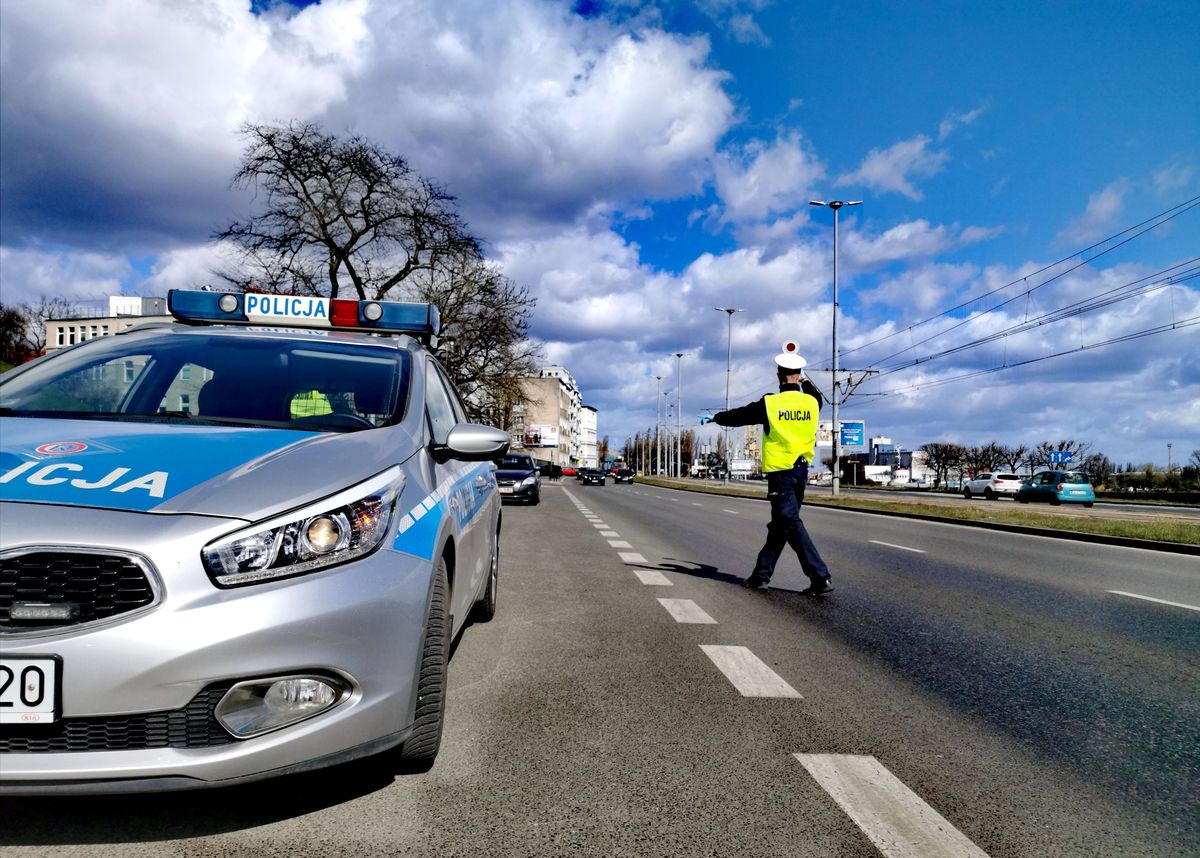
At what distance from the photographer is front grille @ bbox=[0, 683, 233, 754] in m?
2.16

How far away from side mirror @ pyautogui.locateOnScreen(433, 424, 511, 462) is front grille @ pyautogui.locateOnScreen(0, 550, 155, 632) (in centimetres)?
152

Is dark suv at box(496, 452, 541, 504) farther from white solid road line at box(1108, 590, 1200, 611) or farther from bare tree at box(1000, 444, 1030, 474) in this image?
bare tree at box(1000, 444, 1030, 474)

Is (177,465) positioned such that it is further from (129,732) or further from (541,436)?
(541,436)

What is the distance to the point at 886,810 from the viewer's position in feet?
9.16

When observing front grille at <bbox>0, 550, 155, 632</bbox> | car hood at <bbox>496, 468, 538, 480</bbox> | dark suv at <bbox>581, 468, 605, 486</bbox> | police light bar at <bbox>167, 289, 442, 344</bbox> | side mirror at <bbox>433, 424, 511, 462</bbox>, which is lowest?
dark suv at <bbox>581, 468, 605, 486</bbox>

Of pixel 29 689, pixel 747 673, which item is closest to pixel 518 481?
pixel 747 673

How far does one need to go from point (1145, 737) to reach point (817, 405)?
150 inches

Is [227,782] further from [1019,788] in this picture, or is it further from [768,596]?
[768,596]

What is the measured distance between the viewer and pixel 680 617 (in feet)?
20.7

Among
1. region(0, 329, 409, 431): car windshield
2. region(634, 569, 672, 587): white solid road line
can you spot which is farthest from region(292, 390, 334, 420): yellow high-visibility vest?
region(634, 569, 672, 587): white solid road line

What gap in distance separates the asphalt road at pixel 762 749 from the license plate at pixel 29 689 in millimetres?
505

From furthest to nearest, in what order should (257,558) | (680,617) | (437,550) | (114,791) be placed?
1. (680,617)
2. (437,550)
3. (257,558)
4. (114,791)

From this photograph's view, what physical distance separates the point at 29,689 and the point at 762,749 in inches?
98.9

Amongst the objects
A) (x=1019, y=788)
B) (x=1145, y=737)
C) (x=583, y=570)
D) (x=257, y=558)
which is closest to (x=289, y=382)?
(x=257, y=558)
